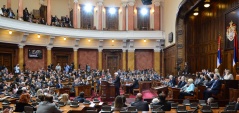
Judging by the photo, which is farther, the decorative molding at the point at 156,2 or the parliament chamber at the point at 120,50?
the decorative molding at the point at 156,2

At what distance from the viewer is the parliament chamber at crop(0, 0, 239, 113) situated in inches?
447

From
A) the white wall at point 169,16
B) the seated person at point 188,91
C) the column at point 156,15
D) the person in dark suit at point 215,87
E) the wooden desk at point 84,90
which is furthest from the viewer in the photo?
the column at point 156,15

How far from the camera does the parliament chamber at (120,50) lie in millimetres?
11344

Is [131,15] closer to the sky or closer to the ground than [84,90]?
closer to the sky

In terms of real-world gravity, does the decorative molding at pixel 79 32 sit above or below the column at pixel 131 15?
below

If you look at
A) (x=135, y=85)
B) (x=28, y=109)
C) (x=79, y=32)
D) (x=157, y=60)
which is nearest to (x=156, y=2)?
(x=157, y=60)

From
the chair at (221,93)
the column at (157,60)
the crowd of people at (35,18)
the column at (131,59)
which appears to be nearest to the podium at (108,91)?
the chair at (221,93)

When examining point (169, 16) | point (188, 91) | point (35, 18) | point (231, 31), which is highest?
point (169, 16)

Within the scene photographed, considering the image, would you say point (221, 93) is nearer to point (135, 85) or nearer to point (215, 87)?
point (215, 87)

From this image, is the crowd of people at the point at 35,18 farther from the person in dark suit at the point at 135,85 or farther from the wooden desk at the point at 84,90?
the person in dark suit at the point at 135,85

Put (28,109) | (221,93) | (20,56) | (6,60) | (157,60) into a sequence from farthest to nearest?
1. (157,60)
2. (20,56)
3. (6,60)
4. (221,93)
5. (28,109)

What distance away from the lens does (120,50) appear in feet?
84.9

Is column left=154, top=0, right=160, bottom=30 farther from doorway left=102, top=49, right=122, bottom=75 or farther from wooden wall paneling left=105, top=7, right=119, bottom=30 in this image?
doorway left=102, top=49, right=122, bottom=75

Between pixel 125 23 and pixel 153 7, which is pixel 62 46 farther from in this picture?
pixel 153 7
